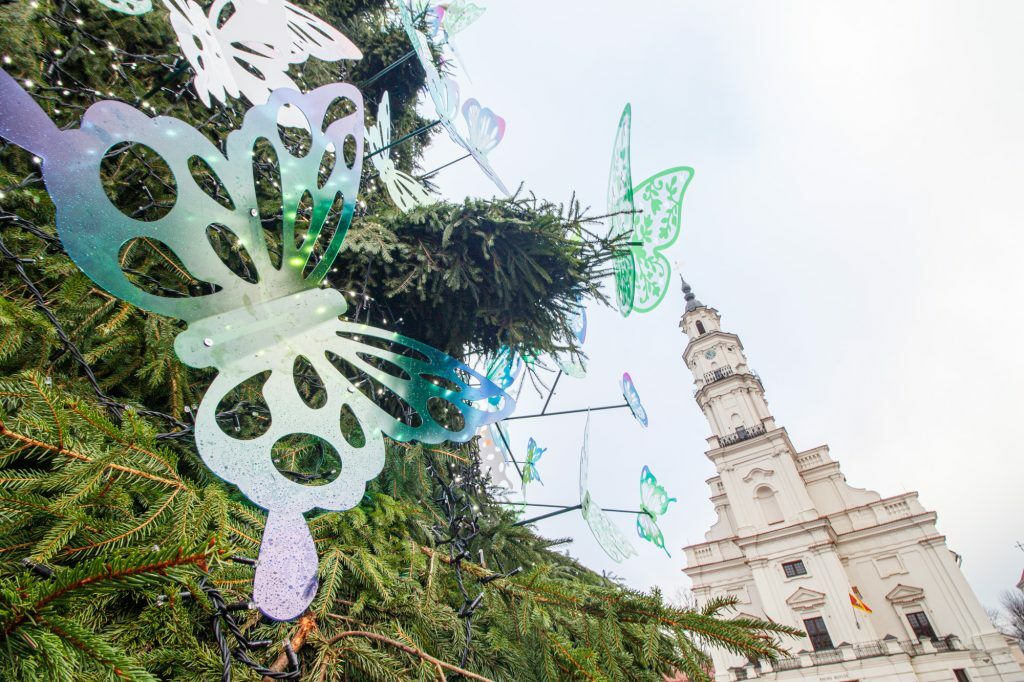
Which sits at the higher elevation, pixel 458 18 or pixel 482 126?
pixel 458 18

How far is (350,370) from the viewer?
6.32ft

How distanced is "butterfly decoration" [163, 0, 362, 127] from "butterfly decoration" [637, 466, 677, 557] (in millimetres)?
2600

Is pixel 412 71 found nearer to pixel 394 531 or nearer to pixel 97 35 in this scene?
pixel 97 35

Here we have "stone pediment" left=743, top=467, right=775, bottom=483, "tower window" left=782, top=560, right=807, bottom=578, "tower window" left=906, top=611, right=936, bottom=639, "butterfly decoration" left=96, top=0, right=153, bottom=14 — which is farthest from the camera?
"stone pediment" left=743, top=467, right=775, bottom=483

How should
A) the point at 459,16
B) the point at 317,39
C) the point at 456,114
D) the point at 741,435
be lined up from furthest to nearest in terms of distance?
1. the point at 741,435
2. the point at 459,16
3. the point at 456,114
4. the point at 317,39

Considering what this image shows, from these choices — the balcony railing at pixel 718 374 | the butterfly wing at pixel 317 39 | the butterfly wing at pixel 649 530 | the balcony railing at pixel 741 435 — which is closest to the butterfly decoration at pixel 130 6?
the butterfly wing at pixel 317 39

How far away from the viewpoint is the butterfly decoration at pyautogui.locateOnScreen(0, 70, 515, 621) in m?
0.64

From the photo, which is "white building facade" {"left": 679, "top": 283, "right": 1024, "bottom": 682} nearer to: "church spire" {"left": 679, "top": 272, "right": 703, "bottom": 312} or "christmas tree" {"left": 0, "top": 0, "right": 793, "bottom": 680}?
"church spire" {"left": 679, "top": 272, "right": 703, "bottom": 312}

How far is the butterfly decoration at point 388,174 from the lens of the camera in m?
2.39

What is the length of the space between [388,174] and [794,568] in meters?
19.0

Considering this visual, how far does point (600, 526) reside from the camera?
87.4 inches

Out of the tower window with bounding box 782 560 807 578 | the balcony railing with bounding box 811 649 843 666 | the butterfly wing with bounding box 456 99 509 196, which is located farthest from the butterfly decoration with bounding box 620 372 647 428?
the tower window with bounding box 782 560 807 578

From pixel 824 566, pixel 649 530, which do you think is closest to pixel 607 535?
pixel 649 530

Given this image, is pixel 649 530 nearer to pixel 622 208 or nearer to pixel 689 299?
pixel 622 208
